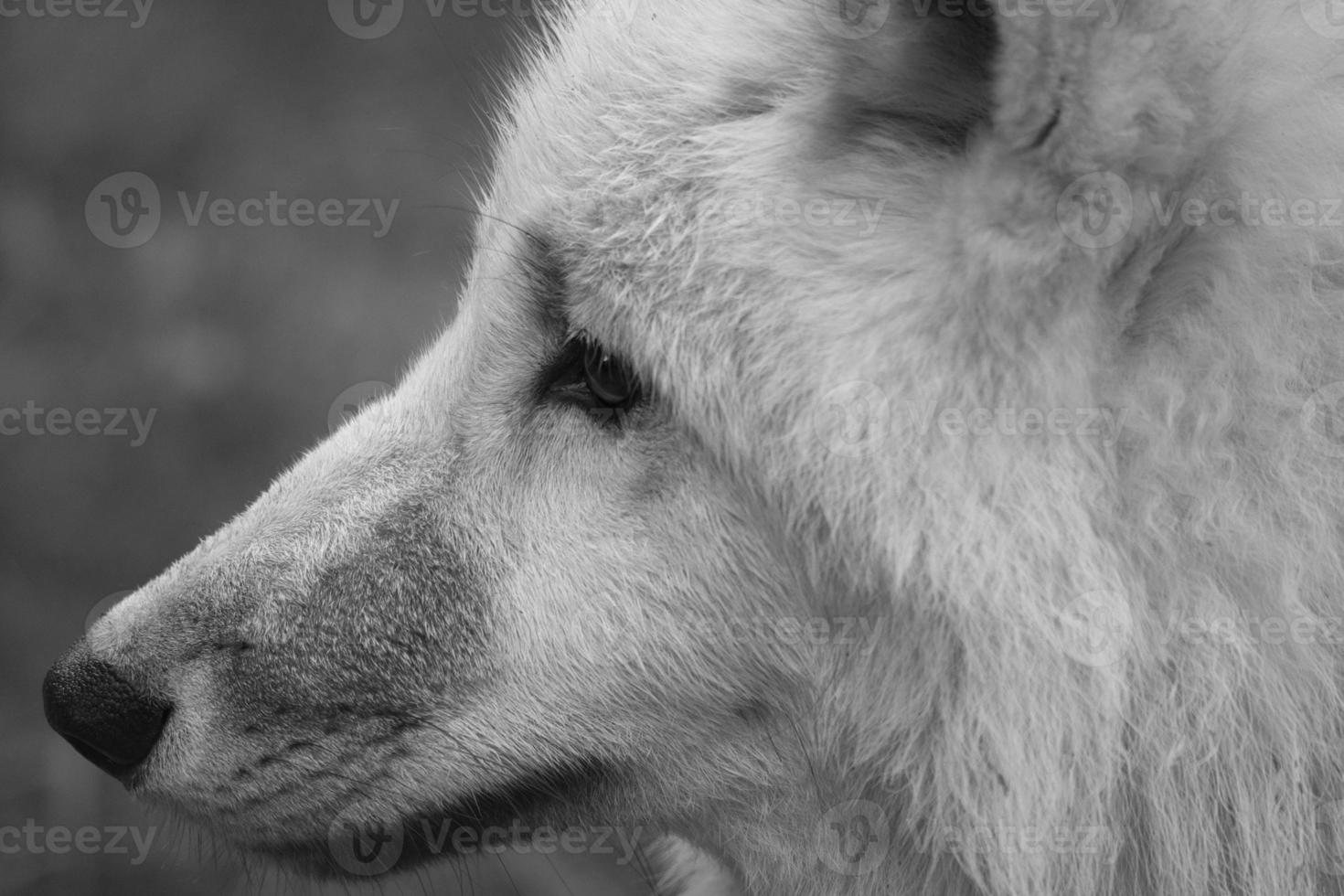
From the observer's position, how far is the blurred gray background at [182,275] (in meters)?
5.64

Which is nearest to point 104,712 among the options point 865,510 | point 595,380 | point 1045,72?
point 595,380

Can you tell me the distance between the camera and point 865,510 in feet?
6.60

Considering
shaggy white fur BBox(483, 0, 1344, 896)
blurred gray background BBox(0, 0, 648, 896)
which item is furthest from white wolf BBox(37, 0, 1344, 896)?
blurred gray background BBox(0, 0, 648, 896)

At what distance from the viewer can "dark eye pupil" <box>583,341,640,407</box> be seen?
222 centimetres

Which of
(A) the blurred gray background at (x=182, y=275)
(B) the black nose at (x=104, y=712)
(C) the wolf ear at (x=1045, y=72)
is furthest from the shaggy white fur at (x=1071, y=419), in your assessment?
(A) the blurred gray background at (x=182, y=275)

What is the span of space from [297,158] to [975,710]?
19.5 feet

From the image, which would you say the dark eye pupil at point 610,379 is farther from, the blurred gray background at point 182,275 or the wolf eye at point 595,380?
the blurred gray background at point 182,275

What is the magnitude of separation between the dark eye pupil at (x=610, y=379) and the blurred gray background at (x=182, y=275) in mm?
2945

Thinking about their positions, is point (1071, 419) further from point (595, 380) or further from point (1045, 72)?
point (595, 380)

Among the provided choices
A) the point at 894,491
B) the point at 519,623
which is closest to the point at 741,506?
the point at 894,491

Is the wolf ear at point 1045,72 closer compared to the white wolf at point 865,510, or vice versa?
the wolf ear at point 1045,72

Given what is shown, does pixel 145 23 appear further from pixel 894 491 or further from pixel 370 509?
pixel 894 491

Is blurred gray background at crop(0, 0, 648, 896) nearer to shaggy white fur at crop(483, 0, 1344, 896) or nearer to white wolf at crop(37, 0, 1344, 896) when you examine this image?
white wolf at crop(37, 0, 1344, 896)

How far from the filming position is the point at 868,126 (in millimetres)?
2088
